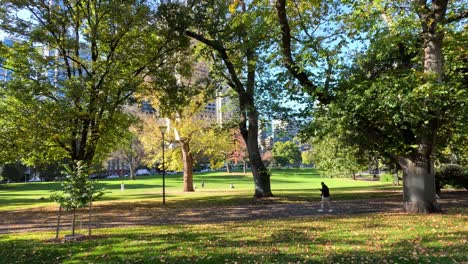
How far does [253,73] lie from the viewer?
910 inches

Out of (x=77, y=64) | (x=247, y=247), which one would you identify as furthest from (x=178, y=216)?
(x=77, y=64)

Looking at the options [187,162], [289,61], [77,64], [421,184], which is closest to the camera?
[421,184]

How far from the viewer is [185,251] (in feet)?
26.8

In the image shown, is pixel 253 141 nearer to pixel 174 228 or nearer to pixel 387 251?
pixel 174 228

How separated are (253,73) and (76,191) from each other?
14.9 meters

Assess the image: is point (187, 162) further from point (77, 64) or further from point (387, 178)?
point (387, 178)

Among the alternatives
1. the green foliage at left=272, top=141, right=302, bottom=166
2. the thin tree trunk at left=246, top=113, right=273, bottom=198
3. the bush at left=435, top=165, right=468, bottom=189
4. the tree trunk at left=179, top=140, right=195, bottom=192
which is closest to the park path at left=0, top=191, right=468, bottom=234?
the thin tree trunk at left=246, top=113, right=273, bottom=198

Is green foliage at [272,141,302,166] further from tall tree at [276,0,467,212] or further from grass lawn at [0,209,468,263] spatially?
grass lawn at [0,209,468,263]

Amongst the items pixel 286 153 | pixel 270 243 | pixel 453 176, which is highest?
pixel 286 153

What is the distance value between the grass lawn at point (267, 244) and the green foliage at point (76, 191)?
1.06m

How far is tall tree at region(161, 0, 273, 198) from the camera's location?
610 inches

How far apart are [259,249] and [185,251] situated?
63.1 inches

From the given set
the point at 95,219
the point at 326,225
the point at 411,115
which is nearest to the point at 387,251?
the point at 326,225

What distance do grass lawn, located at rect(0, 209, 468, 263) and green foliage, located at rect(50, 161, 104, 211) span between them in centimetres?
106
